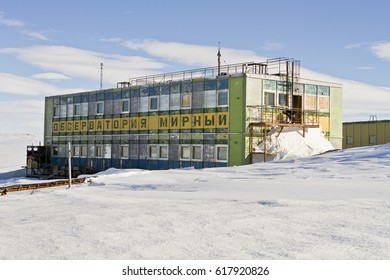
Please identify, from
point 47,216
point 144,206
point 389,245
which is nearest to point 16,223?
point 47,216

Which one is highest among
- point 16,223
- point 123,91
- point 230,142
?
point 123,91

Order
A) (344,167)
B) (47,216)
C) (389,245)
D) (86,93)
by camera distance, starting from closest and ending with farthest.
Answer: (389,245) → (47,216) → (344,167) → (86,93)

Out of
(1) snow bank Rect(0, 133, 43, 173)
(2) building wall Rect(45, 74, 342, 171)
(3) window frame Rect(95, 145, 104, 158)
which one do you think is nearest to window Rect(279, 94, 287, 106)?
(2) building wall Rect(45, 74, 342, 171)

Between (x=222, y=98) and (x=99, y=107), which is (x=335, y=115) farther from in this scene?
(x=99, y=107)

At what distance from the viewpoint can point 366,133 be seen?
4297 cm

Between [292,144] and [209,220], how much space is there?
23105 millimetres

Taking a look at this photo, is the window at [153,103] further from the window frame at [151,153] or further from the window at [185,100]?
the window frame at [151,153]

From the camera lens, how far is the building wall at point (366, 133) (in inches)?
1628

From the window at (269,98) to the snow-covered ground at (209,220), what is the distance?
56.0 feet

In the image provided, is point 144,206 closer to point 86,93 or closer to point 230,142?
point 230,142

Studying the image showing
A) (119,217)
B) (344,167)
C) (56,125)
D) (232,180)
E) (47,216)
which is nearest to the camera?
(119,217)

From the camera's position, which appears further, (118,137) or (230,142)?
(118,137)

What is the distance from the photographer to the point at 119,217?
9.12 metres

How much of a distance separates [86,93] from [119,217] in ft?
111
